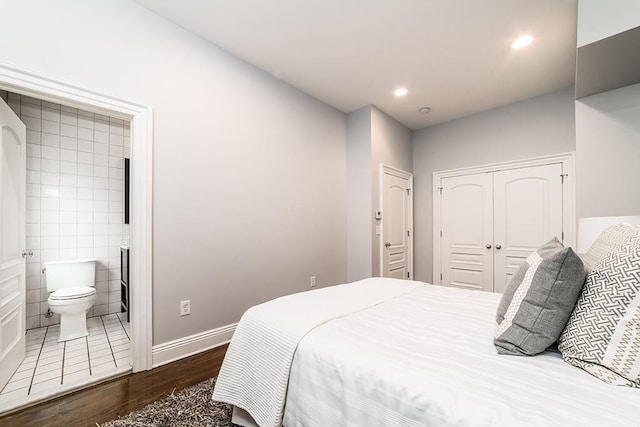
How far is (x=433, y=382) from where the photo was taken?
819 millimetres

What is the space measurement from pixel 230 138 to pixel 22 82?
4.35 ft

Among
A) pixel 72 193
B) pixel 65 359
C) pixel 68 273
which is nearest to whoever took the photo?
pixel 65 359

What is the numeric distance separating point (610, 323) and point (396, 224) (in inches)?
128

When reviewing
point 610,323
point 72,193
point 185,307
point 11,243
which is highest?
point 72,193

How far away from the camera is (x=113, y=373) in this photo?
197 cm

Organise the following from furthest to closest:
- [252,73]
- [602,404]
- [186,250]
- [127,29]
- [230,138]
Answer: [252,73] < [230,138] < [186,250] < [127,29] < [602,404]

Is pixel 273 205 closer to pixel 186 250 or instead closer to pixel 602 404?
pixel 186 250

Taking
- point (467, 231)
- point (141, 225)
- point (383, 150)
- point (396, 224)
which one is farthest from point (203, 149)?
point (467, 231)

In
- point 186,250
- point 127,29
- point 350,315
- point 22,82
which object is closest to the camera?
point 350,315

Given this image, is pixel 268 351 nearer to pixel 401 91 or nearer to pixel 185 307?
pixel 185 307

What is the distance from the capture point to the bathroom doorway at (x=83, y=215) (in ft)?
6.23

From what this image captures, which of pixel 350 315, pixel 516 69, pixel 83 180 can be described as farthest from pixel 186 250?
pixel 516 69

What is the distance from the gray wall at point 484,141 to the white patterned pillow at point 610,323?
313cm

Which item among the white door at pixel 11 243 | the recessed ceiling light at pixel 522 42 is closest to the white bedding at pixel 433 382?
the white door at pixel 11 243
